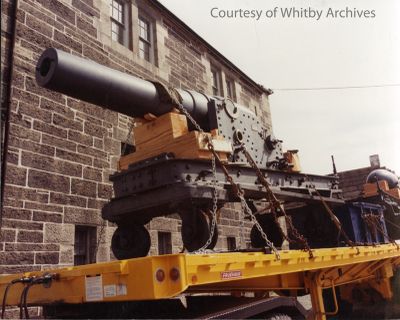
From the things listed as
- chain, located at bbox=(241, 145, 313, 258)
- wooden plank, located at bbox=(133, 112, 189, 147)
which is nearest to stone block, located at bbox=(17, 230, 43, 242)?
wooden plank, located at bbox=(133, 112, 189, 147)

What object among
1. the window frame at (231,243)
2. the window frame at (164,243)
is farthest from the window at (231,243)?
the window frame at (164,243)

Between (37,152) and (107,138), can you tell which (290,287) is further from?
(107,138)

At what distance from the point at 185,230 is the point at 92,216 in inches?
130

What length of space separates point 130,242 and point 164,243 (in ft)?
12.1

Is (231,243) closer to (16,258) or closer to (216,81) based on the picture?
(216,81)

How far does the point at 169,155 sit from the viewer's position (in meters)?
4.14

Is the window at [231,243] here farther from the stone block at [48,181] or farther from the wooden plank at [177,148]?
the wooden plank at [177,148]

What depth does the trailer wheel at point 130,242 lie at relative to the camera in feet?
15.2

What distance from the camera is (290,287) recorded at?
3.57 metres

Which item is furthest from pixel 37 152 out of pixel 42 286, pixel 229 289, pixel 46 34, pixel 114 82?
pixel 229 289

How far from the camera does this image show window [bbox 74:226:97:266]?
664cm

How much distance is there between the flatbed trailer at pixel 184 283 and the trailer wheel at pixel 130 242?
1262 mm

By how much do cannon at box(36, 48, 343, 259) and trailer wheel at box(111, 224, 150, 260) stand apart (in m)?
0.01

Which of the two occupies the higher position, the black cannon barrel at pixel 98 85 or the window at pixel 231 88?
the window at pixel 231 88
